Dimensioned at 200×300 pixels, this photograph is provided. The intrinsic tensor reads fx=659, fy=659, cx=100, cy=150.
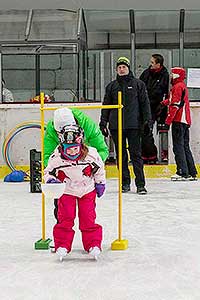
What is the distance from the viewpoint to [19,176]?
6922 millimetres

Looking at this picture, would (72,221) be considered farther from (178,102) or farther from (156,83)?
(156,83)

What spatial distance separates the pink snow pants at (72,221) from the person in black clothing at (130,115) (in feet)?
7.97

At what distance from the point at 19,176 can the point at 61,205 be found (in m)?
3.88

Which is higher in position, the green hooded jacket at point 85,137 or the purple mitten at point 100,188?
the green hooded jacket at point 85,137

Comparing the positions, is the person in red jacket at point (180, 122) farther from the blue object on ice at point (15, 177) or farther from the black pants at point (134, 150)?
the blue object on ice at point (15, 177)

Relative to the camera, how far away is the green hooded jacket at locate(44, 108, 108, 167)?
3.12 meters

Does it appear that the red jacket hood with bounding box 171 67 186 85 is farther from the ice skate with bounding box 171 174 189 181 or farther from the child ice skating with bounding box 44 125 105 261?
the child ice skating with bounding box 44 125 105 261

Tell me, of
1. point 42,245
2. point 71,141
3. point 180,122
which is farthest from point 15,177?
point 71,141

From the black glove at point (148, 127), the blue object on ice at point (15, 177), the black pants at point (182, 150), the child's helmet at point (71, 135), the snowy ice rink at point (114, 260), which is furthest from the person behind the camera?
the blue object on ice at point (15, 177)

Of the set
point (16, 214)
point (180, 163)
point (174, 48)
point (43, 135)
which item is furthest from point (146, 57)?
point (43, 135)

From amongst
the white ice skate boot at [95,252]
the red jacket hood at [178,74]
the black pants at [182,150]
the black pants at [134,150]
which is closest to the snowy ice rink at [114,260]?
the white ice skate boot at [95,252]

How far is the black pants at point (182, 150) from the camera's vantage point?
6.70 m

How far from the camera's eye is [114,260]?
120 inches

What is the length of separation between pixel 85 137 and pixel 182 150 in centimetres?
367
